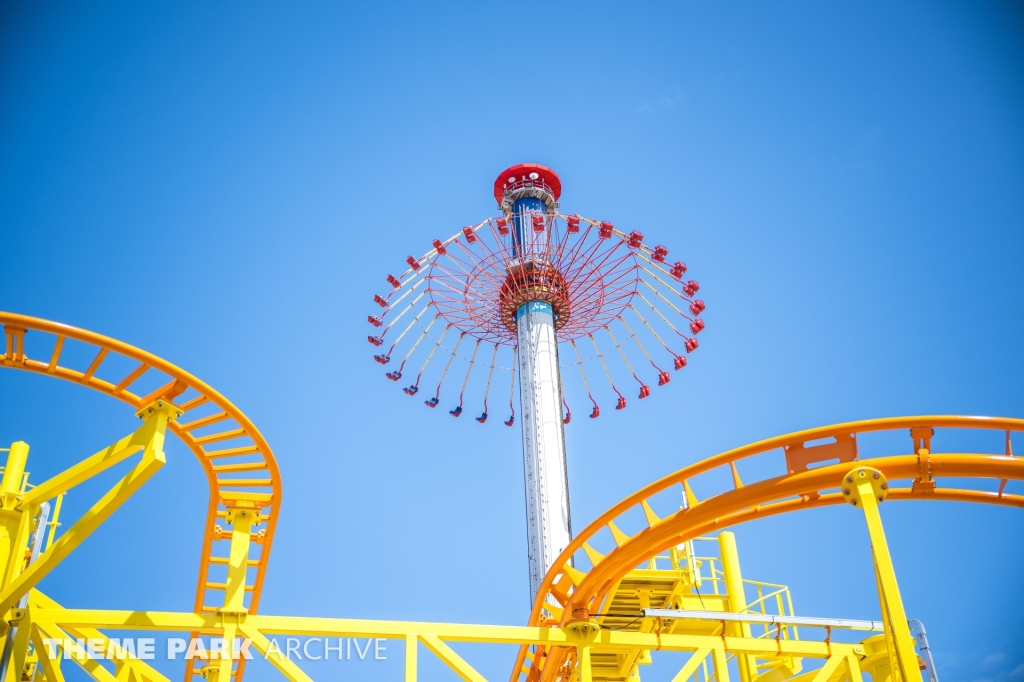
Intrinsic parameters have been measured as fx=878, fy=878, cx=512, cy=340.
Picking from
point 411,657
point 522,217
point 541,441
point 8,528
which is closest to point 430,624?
point 411,657

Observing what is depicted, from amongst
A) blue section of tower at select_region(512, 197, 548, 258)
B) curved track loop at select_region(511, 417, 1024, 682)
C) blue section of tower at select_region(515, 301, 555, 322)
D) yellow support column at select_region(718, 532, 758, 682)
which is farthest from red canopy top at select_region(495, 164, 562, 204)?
curved track loop at select_region(511, 417, 1024, 682)

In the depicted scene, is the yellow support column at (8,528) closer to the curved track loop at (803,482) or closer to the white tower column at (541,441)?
the curved track loop at (803,482)

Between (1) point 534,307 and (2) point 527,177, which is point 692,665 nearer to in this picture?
→ (1) point 534,307

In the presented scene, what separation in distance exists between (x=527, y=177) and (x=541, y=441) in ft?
35.6

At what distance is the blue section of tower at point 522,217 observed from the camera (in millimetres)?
29344

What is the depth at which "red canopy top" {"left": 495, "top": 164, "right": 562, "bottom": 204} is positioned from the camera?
3112 cm

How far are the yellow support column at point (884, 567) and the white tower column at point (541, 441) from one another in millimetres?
10552

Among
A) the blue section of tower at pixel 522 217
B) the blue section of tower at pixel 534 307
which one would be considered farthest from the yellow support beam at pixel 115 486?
the blue section of tower at pixel 522 217

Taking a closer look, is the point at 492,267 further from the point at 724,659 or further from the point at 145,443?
the point at 145,443

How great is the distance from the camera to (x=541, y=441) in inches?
965

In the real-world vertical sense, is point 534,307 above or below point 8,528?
above

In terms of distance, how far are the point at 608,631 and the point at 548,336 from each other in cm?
1453

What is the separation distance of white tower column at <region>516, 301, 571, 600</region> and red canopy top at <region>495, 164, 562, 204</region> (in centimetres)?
557

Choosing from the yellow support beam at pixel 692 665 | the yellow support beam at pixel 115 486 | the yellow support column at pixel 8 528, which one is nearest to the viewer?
the yellow support beam at pixel 115 486
